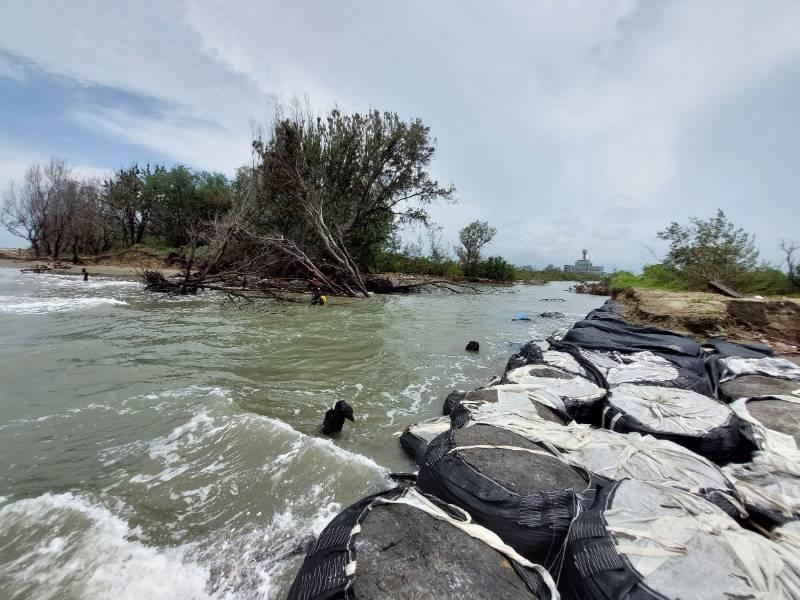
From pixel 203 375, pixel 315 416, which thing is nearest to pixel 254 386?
pixel 203 375

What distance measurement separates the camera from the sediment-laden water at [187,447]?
1.70 meters

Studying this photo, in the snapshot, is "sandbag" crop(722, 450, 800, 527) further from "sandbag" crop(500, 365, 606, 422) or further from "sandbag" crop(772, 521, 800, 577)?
"sandbag" crop(500, 365, 606, 422)

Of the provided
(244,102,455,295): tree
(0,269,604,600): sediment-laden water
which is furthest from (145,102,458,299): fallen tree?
(0,269,604,600): sediment-laden water

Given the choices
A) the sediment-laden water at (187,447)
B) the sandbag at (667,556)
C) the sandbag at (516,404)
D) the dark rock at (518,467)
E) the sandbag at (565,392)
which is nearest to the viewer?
the sandbag at (667,556)

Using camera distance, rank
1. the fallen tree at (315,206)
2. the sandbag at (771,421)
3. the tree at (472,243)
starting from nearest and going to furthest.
Answer: the sandbag at (771,421), the fallen tree at (315,206), the tree at (472,243)

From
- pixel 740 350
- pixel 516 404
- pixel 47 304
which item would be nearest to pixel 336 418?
pixel 516 404

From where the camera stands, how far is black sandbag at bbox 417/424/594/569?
1371 millimetres

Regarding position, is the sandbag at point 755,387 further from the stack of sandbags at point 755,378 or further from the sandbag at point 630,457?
the sandbag at point 630,457

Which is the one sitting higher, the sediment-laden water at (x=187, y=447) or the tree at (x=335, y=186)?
the tree at (x=335, y=186)

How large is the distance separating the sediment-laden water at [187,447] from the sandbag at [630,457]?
1062 mm

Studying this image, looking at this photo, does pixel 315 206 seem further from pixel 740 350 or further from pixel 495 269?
pixel 495 269

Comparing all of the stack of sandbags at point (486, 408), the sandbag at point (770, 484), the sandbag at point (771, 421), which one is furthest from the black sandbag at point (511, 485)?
the sandbag at point (771, 421)

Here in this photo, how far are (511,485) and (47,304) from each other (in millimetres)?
12136

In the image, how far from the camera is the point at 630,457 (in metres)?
1.76
